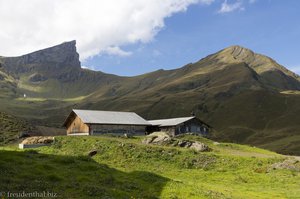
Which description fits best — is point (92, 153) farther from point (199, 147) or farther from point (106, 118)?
point (106, 118)

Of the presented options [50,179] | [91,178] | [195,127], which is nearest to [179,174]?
[91,178]

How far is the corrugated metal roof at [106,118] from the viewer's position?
289 ft

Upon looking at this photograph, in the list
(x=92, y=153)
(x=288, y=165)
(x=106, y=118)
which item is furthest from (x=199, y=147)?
(x=106, y=118)

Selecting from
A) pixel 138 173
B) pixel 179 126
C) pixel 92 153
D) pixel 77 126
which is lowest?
pixel 138 173

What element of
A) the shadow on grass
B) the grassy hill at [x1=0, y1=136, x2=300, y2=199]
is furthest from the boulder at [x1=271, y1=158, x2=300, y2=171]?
the shadow on grass

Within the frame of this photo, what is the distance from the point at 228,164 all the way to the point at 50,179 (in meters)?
31.3

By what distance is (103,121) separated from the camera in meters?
88.8

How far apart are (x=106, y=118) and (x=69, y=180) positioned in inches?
2436

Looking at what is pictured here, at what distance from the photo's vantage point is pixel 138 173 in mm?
39469

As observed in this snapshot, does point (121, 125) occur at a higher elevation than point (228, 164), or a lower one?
higher

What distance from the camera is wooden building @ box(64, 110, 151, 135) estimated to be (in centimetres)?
8712

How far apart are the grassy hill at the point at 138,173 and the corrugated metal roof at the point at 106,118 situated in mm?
19845

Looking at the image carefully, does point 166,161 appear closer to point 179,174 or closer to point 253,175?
point 179,174

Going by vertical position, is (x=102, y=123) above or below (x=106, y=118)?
below
